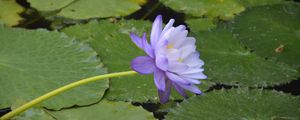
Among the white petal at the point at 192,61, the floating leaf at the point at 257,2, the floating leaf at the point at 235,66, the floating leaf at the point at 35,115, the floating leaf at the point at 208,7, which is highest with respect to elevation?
the white petal at the point at 192,61

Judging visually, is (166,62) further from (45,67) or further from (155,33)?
(45,67)

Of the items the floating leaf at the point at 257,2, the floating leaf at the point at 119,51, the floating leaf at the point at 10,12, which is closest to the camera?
the floating leaf at the point at 119,51

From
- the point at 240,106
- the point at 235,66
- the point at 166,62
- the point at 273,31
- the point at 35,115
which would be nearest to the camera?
the point at 166,62

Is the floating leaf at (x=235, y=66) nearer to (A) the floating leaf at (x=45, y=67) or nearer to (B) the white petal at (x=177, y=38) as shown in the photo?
(A) the floating leaf at (x=45, y=67)

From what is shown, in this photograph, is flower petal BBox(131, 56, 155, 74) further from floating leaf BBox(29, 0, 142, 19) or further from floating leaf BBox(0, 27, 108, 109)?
floating leaf BBox(29, 0, 142, 19)

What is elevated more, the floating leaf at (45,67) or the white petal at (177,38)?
the white petal at (177,38)

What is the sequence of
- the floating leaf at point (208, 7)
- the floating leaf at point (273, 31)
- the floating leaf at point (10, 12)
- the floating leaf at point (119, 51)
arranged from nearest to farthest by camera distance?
1. the floating leaf at point (119, 51)
2. the floating leaf at point (273, 31)
3. the floating leaf at point (10, 12)
4. the floating leaf at point (208, 7)

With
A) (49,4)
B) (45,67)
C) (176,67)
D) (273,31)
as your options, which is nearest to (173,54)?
(176,67)

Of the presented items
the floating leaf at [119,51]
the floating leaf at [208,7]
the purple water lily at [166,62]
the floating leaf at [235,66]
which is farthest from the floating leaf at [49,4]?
the purple water lily at [166,62]
